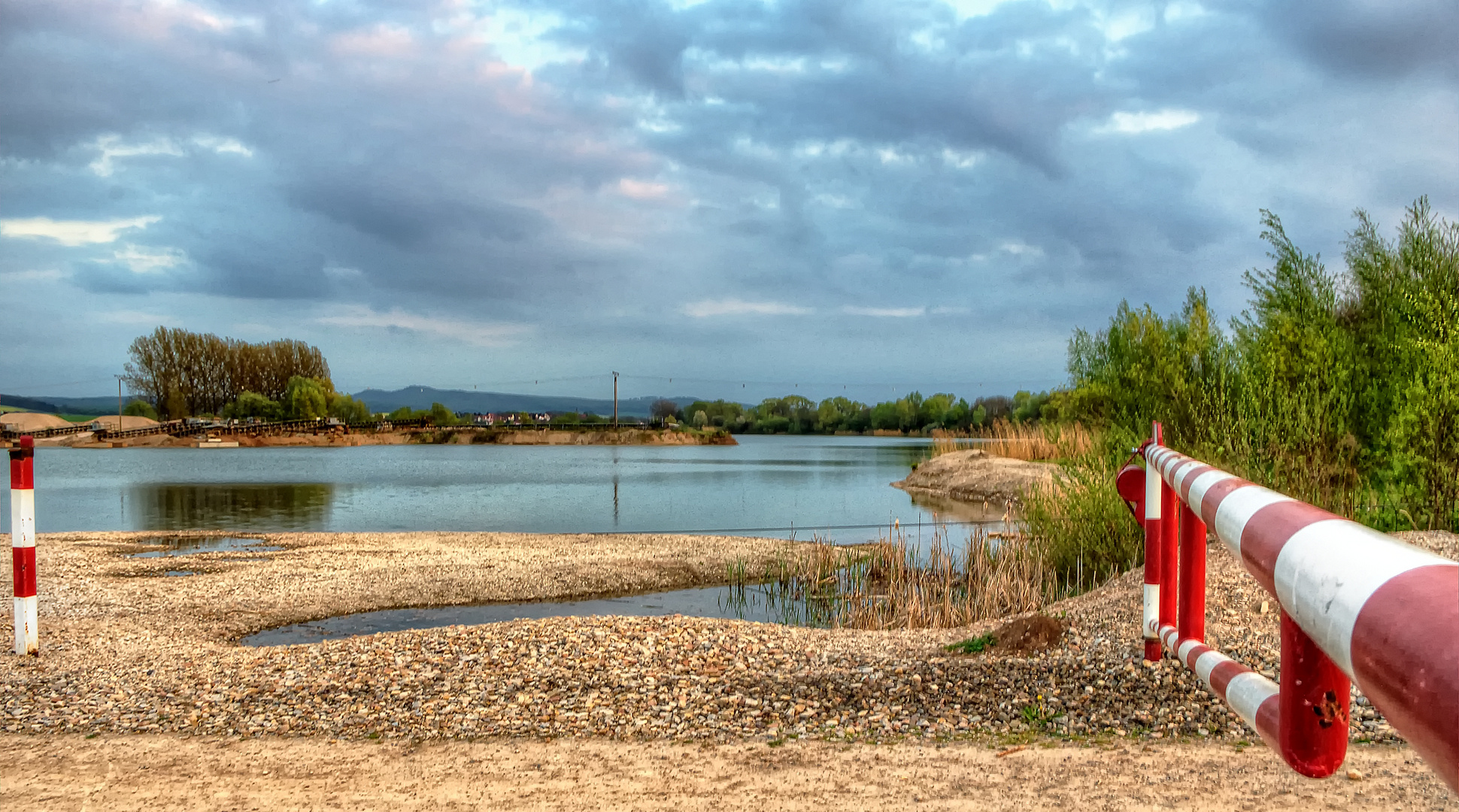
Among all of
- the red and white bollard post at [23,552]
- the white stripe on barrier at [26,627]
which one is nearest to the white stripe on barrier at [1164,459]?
the red and white bollard post at [23,552]

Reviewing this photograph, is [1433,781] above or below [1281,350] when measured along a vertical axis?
below

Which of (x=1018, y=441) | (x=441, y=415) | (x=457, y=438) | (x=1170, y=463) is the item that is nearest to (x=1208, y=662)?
(x=1170, y=463)

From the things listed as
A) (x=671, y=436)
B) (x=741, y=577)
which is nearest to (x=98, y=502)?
(x=741, y=577)

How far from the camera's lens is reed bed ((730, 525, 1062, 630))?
9.84 meters

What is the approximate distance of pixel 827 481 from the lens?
39.1 m

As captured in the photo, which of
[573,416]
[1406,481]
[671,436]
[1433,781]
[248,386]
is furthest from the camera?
[248,386]

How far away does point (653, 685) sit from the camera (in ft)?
19.6

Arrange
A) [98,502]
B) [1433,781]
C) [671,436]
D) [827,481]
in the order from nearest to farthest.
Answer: [1433,781], [98,502], [827,481], [671,436]

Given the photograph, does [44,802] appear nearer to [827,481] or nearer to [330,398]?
[827,481]

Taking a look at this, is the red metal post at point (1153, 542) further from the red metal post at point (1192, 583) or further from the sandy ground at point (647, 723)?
the red metal post at point (1192, 583)

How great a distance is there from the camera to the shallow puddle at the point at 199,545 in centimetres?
1559

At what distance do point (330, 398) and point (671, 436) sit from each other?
40.7 metres

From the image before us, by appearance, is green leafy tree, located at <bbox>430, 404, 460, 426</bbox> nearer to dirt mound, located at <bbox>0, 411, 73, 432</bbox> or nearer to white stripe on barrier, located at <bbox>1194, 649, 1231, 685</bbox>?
dirt mound, located at <bbox>0, 411, 73, 432</bbox>

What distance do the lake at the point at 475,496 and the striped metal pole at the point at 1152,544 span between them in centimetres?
1445
